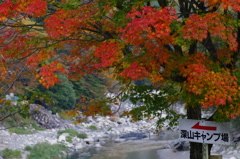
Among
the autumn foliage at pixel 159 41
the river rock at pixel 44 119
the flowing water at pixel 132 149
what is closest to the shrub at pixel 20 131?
the river rock at pixel 44 119

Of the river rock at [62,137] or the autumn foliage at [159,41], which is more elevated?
the autumn foliage at [159,41]

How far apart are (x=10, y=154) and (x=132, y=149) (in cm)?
515

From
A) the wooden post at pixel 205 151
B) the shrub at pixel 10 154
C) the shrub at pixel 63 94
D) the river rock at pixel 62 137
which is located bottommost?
the shrub at pixel 10 154

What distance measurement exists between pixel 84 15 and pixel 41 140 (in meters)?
9.63

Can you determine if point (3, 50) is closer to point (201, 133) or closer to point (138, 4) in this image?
point (138, 4)

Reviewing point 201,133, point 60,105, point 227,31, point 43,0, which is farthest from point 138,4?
point 60,105

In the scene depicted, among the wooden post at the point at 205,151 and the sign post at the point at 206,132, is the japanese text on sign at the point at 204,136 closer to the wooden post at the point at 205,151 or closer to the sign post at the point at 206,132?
the sign post at the point at 206,132

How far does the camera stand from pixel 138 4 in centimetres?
470

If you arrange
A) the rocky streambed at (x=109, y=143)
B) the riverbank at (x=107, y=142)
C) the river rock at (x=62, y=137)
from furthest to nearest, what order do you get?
1. the river rock at (x=62, y=137)
2. the rocky streambed at (x=109, y=143)
3. the riverbank at (x=107, y=142)

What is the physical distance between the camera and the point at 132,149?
1379cm

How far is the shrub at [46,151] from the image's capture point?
11.2 meters

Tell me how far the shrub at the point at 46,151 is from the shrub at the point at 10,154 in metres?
0.34

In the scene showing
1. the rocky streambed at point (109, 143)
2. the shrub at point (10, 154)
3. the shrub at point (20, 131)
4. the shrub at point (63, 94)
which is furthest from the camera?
the shrub at point (63, 94)

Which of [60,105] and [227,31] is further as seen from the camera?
[60,105]
